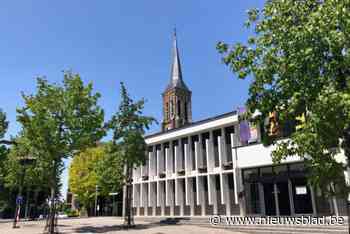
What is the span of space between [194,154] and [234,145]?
4825 millimetres

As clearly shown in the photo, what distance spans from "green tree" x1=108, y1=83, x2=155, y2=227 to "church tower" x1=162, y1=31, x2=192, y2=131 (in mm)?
42274

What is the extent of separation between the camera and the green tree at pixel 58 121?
55.1 feet

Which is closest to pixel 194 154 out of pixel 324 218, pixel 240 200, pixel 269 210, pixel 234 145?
pixel 234 145

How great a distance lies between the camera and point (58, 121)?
17.2 meters

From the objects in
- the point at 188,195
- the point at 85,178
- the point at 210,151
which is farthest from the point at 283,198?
the point at 85,178

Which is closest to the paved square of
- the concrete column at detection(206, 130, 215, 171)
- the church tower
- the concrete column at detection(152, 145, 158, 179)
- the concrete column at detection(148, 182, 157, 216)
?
the concrete column at detection(206, 130, 215, 171)

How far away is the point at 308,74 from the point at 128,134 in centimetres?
1507

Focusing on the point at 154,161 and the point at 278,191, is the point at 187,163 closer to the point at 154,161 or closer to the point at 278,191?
the point at 154,161

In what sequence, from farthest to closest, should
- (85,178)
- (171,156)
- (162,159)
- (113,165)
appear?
(85,178) → (162,159) → (171,156) → (113,165)

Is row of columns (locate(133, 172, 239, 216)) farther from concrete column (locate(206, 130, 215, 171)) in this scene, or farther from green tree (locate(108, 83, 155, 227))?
green tree (locate(108, 83, 155, 227))

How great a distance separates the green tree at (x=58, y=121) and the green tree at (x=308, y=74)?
Answer: 10933 mm

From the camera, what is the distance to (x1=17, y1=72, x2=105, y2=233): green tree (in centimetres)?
1678

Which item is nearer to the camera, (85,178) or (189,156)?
(189,156)

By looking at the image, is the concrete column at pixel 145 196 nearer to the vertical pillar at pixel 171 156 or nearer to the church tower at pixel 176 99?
the vertical pillar at pixel 171 156
